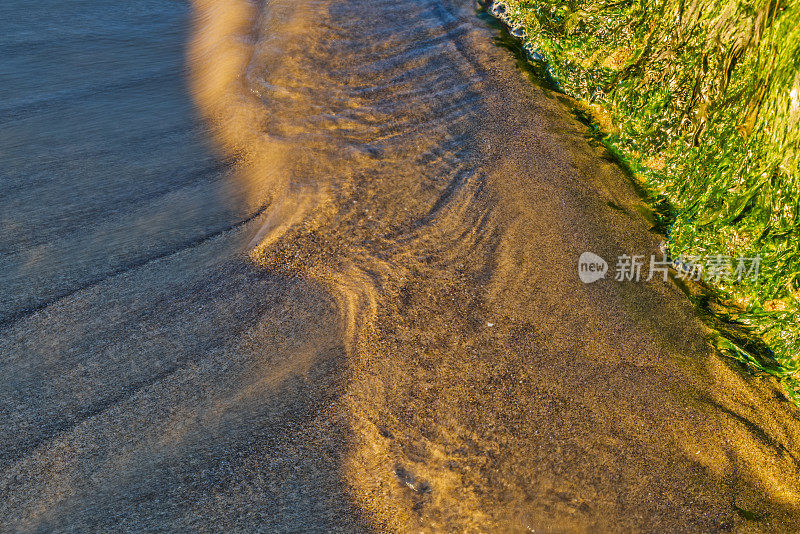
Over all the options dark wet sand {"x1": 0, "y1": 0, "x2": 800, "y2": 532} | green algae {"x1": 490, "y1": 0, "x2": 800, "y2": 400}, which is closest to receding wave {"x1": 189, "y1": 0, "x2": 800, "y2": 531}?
dark wet sand {"x1": 0, "y1": 0, "x2": 800, "y2": 532}

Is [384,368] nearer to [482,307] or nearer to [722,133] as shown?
[482,307]

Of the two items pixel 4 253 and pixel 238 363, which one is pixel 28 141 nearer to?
pixel 4 253

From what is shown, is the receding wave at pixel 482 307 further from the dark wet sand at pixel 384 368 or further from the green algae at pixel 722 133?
the green algae at pixel 722 133

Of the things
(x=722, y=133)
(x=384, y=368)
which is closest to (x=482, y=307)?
(x=384, y=368)

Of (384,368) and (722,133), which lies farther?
(722,133)

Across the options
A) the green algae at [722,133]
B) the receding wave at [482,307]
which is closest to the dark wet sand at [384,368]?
the receding wave at [482,307]

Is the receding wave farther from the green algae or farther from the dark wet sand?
the green algae
